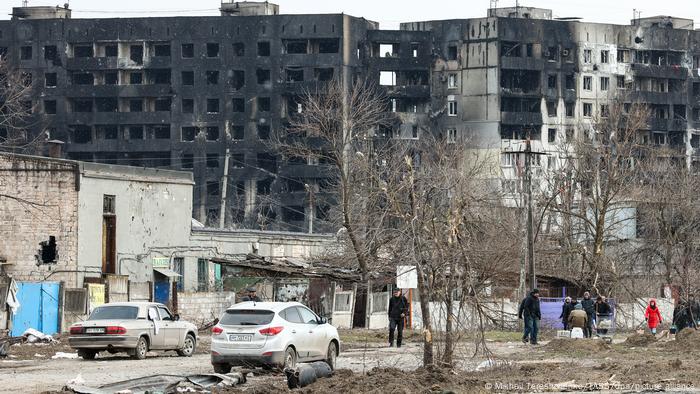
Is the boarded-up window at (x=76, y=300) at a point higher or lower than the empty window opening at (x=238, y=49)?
lower

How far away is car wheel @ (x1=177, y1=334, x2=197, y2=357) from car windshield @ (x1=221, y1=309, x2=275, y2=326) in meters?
7.95

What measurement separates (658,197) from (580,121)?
58.0 meters

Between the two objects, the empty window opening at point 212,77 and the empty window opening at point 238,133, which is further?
the empty window opening at point 238,133

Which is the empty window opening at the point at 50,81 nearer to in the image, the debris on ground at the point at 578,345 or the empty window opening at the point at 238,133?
the empty window opening at the point at 238,133

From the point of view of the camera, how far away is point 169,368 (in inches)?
1321

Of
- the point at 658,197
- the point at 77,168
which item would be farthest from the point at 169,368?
the point at 658,197

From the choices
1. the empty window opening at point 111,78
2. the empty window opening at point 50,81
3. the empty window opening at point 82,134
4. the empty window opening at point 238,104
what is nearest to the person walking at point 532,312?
the empty window opening at point 238,104

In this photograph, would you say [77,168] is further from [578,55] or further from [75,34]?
[578,55]

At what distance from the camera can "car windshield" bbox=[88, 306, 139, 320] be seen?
37188 millimetres

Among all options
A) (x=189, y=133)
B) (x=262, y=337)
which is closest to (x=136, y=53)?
(x=189, y=133)

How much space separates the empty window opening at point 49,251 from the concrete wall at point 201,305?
4578 mm

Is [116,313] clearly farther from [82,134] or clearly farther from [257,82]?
[82,134]

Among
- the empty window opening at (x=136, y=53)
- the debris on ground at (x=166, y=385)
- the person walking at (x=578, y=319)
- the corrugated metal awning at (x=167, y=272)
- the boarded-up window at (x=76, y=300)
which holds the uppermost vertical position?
the empty window opening at (x=136, y=53)

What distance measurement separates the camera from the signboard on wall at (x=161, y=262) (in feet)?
193
